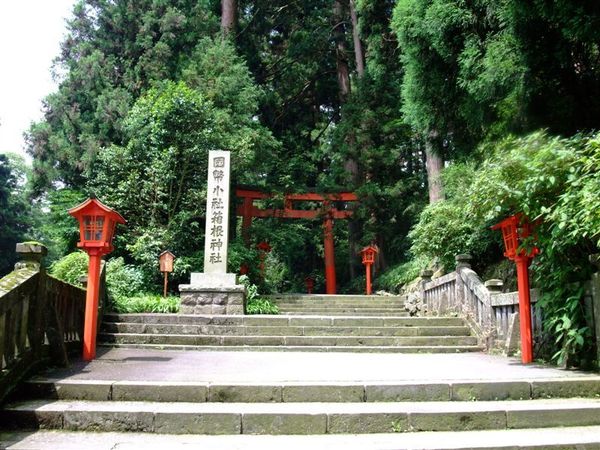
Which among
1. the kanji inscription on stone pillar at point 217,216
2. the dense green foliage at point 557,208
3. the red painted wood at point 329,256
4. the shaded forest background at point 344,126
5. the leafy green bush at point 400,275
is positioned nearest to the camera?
the dense green foliage at point 557,208

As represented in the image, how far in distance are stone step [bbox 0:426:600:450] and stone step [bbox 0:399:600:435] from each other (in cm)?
7

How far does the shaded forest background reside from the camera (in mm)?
5672

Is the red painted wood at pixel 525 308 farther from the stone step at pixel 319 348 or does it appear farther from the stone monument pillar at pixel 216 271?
the stone monument pillar at pixel 216 271

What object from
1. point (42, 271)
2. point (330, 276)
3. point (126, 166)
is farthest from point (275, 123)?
point (42, 271)

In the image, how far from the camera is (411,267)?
51.1ft

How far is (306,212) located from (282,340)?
11183 millimetres

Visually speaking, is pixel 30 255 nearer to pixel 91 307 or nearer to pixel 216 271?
pixel 91 307

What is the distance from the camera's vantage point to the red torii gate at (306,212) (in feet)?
59.7

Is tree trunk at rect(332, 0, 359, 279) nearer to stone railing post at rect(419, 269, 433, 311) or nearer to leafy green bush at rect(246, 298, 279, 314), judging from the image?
stone railing post at rect(419, 269, 433, 311)

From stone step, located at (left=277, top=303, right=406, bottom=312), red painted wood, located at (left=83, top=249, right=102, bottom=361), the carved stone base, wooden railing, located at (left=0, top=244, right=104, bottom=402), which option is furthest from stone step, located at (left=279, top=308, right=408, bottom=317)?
wooden railing, located at (left=0, top=244, right=104, bottom=402)

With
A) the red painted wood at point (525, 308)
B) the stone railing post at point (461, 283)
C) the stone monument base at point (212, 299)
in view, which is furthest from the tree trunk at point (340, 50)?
the red painted wood at point (525, 308)

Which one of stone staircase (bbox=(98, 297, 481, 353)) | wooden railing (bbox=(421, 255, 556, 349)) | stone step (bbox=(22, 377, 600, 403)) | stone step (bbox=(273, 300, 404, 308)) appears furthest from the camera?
stone step (bbox=(273, 300, 404, 308))

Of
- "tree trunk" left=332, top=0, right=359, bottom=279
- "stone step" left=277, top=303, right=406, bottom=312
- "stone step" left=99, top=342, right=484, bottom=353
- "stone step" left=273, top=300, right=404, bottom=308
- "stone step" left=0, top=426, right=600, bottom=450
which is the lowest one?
"stone step" left=0, top=426, right=600, bottom=450

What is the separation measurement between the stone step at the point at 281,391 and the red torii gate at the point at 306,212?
12994 millimetres
